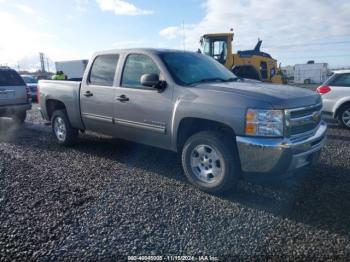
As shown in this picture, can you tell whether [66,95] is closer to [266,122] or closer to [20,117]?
[266,122]

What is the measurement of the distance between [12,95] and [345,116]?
31.3ft

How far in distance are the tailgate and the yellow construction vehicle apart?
27.8 feet

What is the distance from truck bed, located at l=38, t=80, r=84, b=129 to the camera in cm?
627

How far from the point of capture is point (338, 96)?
834 centimetres

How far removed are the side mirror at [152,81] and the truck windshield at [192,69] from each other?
223 millimetres

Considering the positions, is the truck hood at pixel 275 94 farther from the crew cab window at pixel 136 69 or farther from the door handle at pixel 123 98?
the door handle at pixel 123 98

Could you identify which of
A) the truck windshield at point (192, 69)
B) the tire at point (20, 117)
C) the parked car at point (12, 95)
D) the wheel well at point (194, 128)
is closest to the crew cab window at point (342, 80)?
the truck windshield at point (192, 69)

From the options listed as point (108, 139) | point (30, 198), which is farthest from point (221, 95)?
point (108, 139)

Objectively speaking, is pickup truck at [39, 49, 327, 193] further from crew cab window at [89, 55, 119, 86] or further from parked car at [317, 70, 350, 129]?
parked car at [317, 70, 350, 129]

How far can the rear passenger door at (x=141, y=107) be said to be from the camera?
4680 millimetres

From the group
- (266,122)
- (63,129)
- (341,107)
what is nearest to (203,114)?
(266,122)

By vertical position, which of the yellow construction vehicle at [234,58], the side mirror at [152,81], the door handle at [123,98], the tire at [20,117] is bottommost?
the tire at [20,117]

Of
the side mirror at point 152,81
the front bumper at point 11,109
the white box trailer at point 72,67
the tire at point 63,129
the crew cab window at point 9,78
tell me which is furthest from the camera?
the white box trailer at point 72,67

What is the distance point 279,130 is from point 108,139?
487 cm
